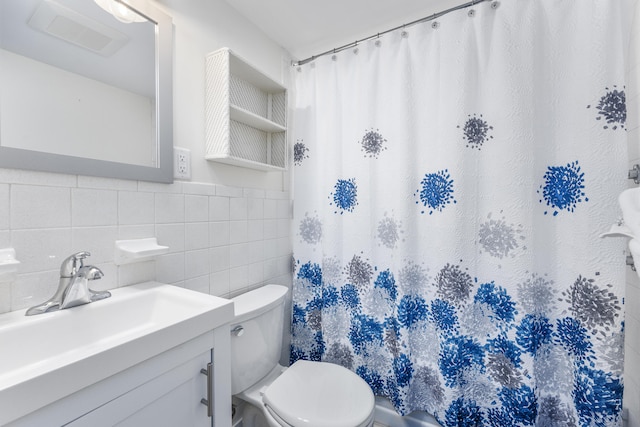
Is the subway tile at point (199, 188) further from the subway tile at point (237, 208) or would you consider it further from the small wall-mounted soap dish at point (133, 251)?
the small wall-mounted soap dish at point (133, 251)

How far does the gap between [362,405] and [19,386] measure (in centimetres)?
98

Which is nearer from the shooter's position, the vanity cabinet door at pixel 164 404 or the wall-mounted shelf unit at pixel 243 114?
the vanity cabinet door at pixel 164 404

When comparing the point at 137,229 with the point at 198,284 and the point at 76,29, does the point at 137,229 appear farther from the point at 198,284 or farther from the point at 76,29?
the point at 76,29

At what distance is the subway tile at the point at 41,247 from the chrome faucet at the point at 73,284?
0.04m

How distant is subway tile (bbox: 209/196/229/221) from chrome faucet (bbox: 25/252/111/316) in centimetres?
50

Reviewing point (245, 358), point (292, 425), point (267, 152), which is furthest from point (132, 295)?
point (267, 152)

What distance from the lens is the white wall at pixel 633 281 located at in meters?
0.94

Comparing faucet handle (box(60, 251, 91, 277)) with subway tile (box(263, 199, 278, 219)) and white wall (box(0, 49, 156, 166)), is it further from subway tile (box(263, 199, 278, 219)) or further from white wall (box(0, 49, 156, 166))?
subway tile (box(263, 199, 278, 219))

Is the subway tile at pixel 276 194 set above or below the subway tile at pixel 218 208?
above

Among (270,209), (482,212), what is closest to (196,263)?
(270,209)

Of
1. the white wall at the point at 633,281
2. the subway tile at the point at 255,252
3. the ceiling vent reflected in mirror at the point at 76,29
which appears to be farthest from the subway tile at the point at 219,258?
the white wall at the point at 633,281

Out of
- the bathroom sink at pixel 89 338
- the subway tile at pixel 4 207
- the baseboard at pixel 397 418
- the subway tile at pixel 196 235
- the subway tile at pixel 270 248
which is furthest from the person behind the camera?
the subway tile at pixel 270 248

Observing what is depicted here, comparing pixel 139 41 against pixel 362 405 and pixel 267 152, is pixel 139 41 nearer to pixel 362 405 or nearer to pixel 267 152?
pixel 267 152

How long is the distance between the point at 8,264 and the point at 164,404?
50cm
